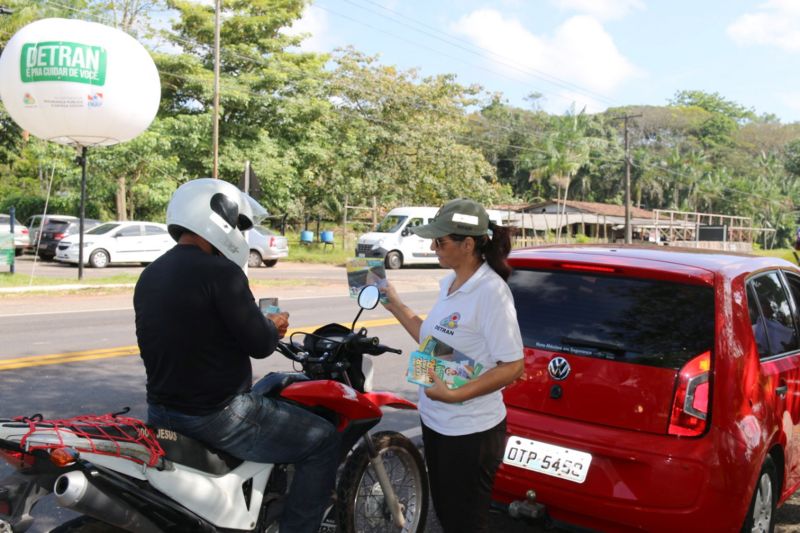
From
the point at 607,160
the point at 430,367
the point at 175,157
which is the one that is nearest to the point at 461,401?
the point at 430,367

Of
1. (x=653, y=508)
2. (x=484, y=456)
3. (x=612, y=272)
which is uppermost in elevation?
(x=612, y=272)

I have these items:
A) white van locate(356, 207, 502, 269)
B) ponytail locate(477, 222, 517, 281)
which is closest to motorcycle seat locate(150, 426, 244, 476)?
ponytail locate(477, 222, 517, 281)

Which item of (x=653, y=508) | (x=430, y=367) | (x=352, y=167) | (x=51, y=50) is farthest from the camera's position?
(x=352, y=167)

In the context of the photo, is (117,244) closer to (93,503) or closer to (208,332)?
(208,332)

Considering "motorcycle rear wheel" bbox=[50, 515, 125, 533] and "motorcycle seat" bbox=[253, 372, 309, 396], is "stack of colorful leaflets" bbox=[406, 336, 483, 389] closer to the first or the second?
"motorcycle seat" bbox=[253, 372, 309, 396]

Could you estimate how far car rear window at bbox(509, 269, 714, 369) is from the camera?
355cm

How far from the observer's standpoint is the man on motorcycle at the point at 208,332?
2.74 metres

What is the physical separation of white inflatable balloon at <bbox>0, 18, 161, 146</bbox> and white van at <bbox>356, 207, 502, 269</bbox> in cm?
1343

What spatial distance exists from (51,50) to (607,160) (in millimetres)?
63242

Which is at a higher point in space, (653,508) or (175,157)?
(175,157)

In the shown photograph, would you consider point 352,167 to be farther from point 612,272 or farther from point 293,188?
point 612,272

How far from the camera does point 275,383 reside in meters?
3.31

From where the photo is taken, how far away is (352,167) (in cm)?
3678

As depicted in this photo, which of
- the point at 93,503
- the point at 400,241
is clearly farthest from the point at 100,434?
the point at 400,241
